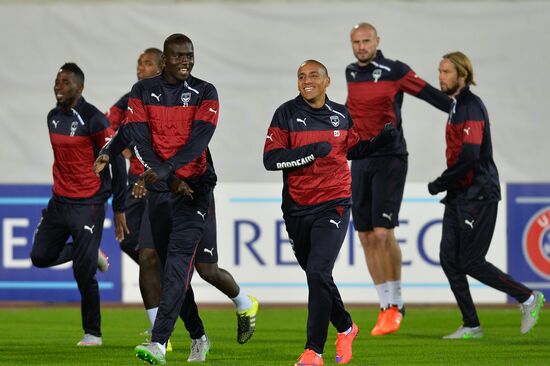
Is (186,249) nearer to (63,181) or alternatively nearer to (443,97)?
(63,181)

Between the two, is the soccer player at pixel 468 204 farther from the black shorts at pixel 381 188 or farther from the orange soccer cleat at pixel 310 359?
the orange soccer cleat at pixel 310 359

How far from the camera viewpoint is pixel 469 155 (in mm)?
10086

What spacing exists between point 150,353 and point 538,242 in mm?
6788

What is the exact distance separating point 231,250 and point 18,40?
11.2 ft

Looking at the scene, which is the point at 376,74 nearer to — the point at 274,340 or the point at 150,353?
the point at 274,340

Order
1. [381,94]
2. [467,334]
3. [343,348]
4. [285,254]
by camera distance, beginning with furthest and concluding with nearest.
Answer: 1. [285,254]
2. [381,94]
3. [467,334]
4. [343,348]

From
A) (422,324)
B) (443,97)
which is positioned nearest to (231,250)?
(422,324)

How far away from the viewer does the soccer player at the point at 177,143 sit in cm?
806

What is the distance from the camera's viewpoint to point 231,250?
13.8m

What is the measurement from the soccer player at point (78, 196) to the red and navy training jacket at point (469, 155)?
2.65m

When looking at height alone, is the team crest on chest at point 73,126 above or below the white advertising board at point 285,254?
above

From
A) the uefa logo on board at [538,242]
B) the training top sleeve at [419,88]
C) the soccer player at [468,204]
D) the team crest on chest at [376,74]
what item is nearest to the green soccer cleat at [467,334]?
the soccer player at [468,204]

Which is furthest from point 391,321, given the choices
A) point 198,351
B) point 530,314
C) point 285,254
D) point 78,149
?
point 78,149

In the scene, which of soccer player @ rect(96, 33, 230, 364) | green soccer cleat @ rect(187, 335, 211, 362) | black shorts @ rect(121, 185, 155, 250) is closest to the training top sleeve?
black shorts @ rect(121, 185, 155, 250)
